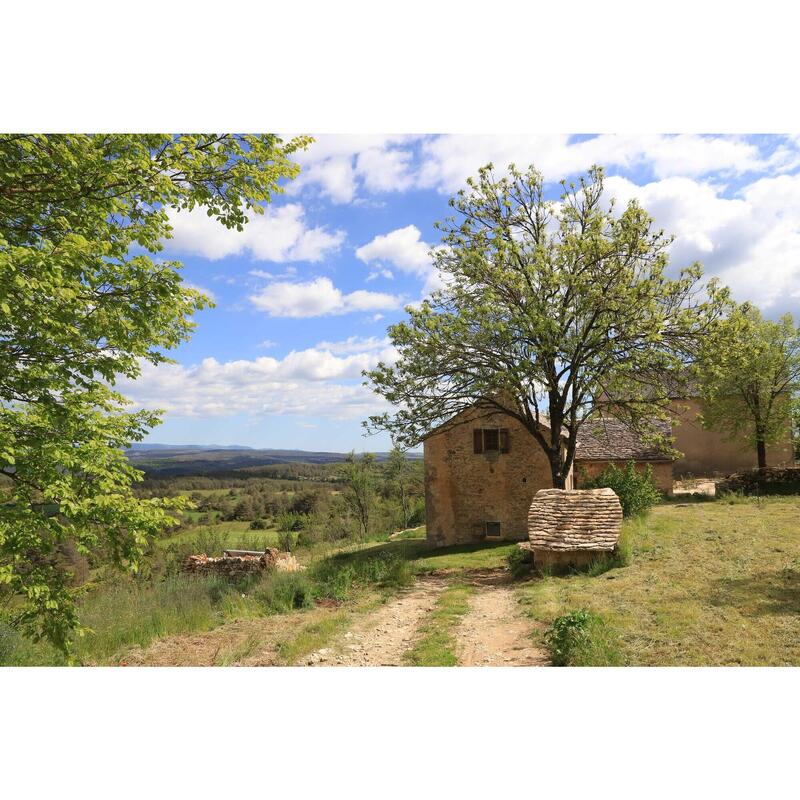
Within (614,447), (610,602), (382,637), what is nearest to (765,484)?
(614,447)

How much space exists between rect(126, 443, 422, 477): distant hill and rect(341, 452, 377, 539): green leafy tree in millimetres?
4524

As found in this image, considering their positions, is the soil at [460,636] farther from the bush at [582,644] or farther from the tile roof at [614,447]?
the tile roof at [614,447]

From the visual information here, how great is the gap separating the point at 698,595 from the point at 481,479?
419 inches

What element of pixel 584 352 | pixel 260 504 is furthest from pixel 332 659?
pixel 260 504

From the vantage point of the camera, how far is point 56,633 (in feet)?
18.1

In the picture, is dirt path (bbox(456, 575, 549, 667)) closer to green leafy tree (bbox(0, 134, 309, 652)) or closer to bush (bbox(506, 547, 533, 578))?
bush (bbox(506, 547, 533, 578))

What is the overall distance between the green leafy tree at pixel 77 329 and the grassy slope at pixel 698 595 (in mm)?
5909

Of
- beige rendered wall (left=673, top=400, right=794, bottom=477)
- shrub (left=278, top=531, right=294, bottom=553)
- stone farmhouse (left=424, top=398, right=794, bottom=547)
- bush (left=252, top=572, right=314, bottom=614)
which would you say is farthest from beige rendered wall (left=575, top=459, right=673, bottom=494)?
bush (left=252, top=572, right=314, bottom=614)

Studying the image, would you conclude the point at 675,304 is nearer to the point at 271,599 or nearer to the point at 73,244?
the point at 271,599

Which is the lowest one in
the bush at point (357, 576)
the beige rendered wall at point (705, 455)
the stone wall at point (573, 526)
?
the bush at point (357, 576)

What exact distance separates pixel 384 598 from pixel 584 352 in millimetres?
7687

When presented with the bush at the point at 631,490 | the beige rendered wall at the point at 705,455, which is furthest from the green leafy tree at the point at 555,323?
the beige rendered wall at the point at 705,455

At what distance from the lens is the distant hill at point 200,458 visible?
7.80 m

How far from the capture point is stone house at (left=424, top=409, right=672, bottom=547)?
1775 cm
